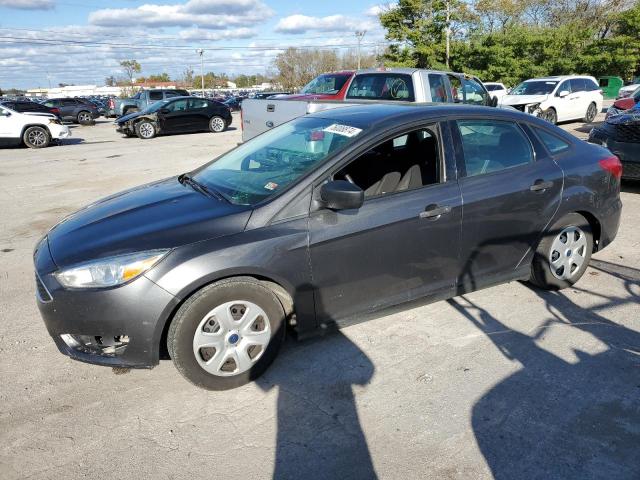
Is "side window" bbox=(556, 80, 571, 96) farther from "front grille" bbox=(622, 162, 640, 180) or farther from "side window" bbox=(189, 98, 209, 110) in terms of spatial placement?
"side window" bbox=(189, 98, 209, 110)

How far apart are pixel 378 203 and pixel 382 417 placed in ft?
4.33

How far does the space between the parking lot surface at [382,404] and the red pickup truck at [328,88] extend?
631cm

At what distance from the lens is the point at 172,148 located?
15.4 meters

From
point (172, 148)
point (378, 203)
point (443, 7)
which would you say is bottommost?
point (172, 148)

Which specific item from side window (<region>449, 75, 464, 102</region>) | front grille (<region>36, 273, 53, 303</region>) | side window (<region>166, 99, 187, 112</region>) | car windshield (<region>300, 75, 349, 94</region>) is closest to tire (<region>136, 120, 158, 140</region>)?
side window (<region>166, 99, 187, 112</region>)

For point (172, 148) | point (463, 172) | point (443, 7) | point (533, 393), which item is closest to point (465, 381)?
point (533, 393)

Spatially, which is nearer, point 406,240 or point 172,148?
point 406,240

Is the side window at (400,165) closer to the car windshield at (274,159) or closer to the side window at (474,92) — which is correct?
the car windshield at (274,159)

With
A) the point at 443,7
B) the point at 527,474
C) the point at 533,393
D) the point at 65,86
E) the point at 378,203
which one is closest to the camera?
the point at 527,474

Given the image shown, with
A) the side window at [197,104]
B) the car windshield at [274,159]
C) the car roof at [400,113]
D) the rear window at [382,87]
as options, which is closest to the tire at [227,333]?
the car windshield at [274,159]

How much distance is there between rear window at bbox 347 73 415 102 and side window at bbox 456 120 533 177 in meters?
5.26

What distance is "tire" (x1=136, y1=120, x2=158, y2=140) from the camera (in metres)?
18.9

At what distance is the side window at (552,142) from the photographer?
161 inches

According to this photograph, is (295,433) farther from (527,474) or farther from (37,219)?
(37,219)
